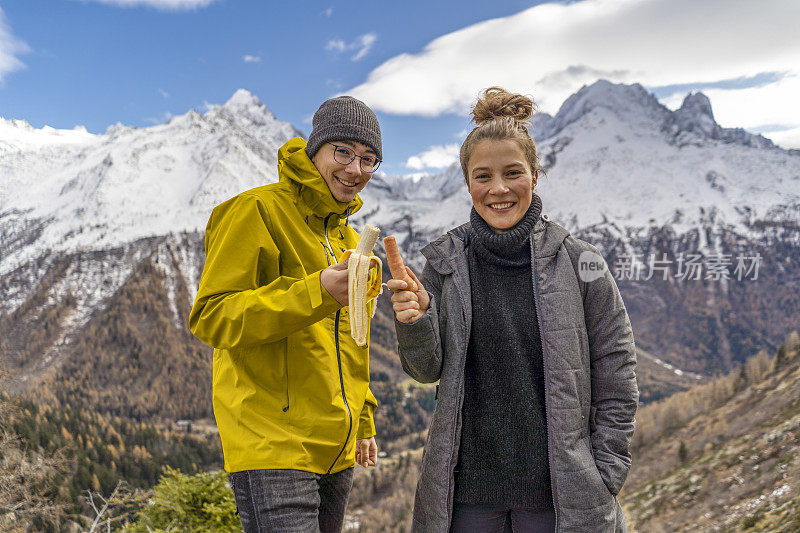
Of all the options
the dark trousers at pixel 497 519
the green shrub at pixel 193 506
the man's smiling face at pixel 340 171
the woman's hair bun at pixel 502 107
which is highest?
the woman's hair bun at pixel 502 107

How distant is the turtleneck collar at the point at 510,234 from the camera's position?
3.02 m

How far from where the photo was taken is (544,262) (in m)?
3.03

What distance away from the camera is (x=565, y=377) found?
112 inches

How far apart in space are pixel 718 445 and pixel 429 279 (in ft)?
85.5

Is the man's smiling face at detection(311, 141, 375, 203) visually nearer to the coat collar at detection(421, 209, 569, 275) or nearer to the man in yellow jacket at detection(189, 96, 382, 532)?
the man in yellow jacket at detection(189, 96, 382, 532)

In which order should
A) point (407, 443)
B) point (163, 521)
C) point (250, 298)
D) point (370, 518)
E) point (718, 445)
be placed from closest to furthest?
point (250, 298), point (163, 521), point (718, 445), point (370, 518), point (407, 443)

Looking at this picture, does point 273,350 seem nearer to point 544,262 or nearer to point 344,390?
point 344,390

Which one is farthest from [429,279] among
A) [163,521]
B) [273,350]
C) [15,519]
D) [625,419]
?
[15,519]

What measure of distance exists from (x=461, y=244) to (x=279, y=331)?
1376 mm

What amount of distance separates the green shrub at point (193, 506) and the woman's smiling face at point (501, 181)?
6.81 metres

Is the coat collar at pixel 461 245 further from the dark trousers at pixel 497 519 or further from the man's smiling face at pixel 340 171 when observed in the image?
the dark trousers at pixel 497 519

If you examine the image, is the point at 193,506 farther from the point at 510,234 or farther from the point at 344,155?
the point at 510,234

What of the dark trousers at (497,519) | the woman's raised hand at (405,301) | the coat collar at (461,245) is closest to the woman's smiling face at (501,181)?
the coat collar at (461,245)

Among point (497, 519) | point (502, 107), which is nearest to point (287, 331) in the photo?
point (497, 519)
